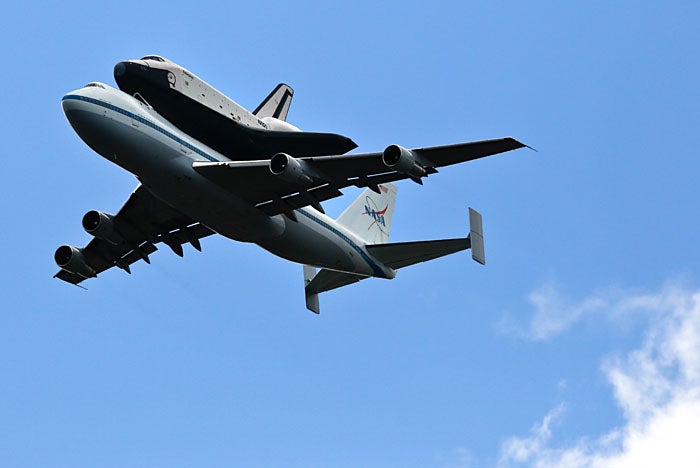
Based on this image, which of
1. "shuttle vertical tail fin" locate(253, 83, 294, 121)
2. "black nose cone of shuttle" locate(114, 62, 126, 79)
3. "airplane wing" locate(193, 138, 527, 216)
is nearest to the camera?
"airplane wing" locate(193, 138, 527, 216)

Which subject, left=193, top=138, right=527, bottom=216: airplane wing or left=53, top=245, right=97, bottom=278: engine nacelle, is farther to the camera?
left=53, top=245, right=97, bottom=278: engine nacelle

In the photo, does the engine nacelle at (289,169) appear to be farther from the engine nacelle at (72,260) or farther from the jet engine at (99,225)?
the engine nacelle at (72,260)

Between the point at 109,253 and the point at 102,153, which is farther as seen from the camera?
the point at 109,253

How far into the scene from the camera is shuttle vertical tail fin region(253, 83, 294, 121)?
5225cm

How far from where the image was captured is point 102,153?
43.4m

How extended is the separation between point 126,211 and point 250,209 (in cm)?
780

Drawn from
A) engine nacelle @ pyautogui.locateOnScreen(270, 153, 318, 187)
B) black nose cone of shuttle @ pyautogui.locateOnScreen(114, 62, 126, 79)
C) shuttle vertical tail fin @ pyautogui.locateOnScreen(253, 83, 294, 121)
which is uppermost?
shuttle vertical tail fin @ pyautogui.locateOnScreen(253, 83, 294, 121)

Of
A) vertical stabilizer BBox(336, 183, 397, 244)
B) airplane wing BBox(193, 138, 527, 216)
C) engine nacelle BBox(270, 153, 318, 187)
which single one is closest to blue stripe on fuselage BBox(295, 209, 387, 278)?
airplane wing BBox(193, 138, 527, 216)

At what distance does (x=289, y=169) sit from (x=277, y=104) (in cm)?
1057

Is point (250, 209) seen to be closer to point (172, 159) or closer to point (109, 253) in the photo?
point (172, 159)

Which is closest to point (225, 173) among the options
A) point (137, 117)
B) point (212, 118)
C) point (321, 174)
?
point (212, 118)

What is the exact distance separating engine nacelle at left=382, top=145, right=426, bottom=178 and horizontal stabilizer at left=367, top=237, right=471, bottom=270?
28.0 feet

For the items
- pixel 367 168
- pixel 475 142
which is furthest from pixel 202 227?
pixel 475 142

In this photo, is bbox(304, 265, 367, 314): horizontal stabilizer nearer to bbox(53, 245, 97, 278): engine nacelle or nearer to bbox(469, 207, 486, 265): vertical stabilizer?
bbox(469, 207, 486, 265): vertical stabilizer
